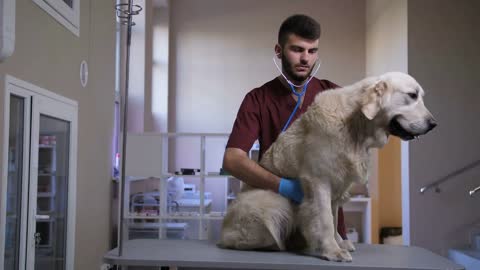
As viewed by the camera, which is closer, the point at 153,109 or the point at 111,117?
the point at 111,117

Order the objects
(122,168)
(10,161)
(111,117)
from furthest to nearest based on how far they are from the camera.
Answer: (111,117) → (10,161) → (122,168)

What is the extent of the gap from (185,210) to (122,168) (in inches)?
230

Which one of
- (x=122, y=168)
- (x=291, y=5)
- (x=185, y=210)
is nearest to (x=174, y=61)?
(x=291, y=5)

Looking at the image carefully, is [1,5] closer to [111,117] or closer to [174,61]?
[111,117]

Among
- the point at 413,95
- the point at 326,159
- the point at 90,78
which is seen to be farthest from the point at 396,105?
the point at 90,78

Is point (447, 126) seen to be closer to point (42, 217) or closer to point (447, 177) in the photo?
point (447, 177)

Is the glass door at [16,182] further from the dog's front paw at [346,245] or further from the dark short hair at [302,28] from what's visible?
the dog's front paw at [346,245]

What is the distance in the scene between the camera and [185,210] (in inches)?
295

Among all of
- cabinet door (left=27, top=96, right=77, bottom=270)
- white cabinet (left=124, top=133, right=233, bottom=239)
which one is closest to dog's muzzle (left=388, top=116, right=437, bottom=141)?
cabinet door (left=27, top=96, right=77, bottom=270)

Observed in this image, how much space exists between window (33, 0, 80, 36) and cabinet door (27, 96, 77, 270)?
697 millimetres

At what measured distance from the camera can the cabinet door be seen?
3.75m

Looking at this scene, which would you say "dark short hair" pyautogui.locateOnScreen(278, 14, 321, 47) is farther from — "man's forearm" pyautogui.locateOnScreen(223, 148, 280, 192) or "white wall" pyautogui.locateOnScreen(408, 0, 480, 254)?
"white wall" pyautogui.locateOnScreen(408, 0, 480, 254)

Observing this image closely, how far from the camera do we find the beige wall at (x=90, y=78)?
3.63 m

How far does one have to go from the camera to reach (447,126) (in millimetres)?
6191
